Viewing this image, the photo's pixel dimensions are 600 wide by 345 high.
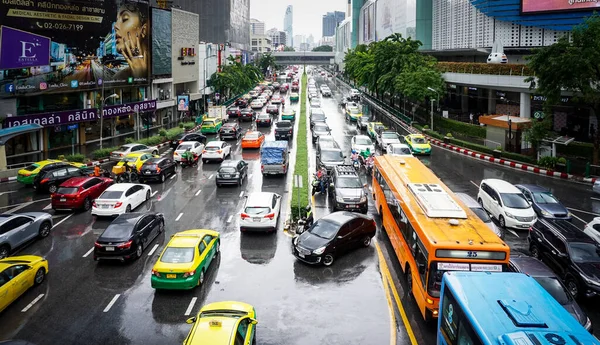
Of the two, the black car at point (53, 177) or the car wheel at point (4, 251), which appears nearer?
the car wheel at point (4, 251)

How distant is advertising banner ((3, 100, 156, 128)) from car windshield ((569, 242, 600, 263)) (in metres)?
36.0

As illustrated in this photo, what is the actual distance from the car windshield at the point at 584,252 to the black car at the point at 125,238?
15.3 m

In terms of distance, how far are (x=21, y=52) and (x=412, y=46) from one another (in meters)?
45.6

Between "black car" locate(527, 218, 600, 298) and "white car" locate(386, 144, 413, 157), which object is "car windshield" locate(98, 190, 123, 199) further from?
"white car" locate(386, 144, 413, 157)

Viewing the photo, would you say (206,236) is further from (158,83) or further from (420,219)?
(158,83)

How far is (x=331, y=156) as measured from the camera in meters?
33.2

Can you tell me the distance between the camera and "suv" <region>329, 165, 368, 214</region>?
988 inches

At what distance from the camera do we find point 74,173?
31.6 meters

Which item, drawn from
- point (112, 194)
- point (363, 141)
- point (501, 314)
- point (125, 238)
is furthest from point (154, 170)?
point (501, 314)

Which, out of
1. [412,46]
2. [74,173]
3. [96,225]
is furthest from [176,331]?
[412,46]

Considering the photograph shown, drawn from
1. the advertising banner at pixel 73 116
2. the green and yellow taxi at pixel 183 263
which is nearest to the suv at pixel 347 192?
the green and yellow taxi at pixel 183 263

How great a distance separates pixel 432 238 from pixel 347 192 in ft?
38.3

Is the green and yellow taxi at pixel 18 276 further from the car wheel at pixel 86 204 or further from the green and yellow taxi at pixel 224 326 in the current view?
the car wheel at pixel 86 204

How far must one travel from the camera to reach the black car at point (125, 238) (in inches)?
756
